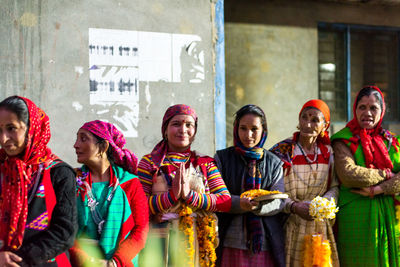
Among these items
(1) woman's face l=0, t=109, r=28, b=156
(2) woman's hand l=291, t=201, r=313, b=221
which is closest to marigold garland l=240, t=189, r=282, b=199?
(2) woman's hand l=291, t=201, r=313, b=221

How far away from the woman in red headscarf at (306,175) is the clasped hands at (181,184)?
3.28 feet

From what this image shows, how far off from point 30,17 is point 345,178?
3.55m

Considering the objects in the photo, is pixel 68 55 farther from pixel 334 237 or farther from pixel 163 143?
pixel 334 237

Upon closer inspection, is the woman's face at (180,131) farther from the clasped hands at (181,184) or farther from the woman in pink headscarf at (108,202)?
the woman in pink headscarf at (108,202)

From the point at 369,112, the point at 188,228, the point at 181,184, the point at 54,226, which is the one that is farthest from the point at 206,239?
the point at 369,112

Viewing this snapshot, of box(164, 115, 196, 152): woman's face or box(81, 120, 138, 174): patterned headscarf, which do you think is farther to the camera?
box(164, 115, 196, 152): woman's face

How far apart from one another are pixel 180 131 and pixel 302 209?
119cm

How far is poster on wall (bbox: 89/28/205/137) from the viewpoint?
208 inches

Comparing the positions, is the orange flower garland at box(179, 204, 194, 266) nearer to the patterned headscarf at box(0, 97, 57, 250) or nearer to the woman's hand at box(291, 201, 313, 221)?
the woman's hand at box(291, 201, 313, 221)

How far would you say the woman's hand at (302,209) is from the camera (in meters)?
3.87

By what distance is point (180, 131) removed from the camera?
3.67 m

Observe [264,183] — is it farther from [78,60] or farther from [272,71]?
[272,71]

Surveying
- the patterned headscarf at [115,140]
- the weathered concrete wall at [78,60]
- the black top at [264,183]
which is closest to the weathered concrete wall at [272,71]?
the weathered concrete wall at [78,60]

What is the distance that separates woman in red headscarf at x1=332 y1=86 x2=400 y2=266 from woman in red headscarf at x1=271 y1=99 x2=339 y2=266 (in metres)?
0.15
